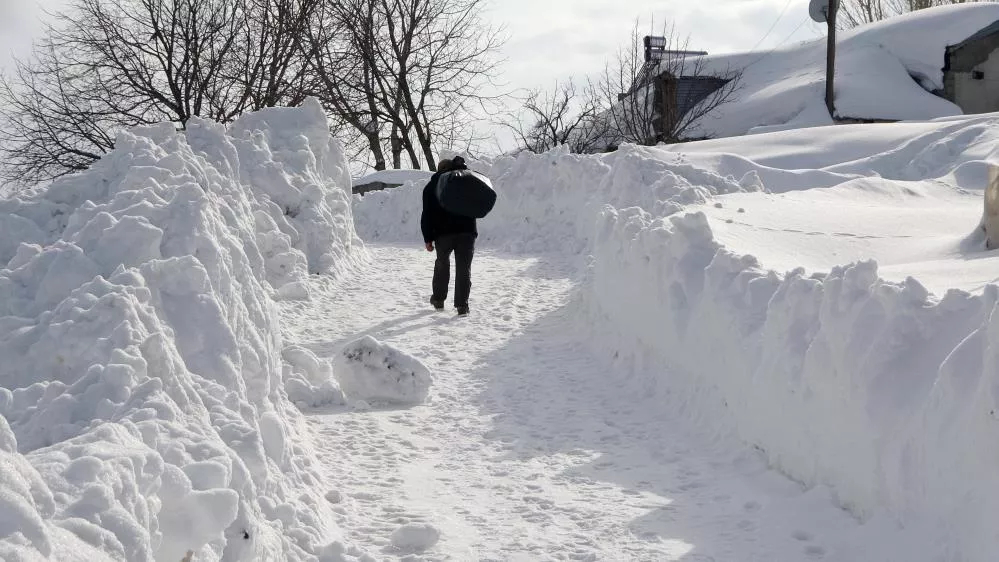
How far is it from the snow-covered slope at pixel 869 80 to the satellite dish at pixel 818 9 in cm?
253

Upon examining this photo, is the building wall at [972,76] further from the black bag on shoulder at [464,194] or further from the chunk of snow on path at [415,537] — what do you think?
the chunk of snow on path at [415,537]

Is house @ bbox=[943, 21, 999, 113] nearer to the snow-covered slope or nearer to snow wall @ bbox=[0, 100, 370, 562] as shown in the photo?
the snow-covered slope

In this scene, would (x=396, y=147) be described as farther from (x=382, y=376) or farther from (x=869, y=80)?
(x=382, y=376)

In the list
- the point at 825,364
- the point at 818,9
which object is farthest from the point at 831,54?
the point at 825,364

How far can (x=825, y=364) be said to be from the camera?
5316 mm

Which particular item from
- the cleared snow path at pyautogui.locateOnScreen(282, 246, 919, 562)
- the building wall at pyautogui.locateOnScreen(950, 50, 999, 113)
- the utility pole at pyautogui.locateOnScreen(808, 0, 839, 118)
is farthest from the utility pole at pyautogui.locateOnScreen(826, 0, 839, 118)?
the cleared snow path at pyautogui.locateOnScreen(282, 246, 919, 562)

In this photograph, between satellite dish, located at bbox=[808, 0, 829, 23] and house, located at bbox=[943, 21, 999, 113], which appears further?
house, located at bbox=[943, 21, 999, 113]

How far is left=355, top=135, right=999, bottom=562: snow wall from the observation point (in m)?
4.14

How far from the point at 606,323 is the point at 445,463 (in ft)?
11.8

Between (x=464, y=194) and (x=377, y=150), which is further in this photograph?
(x=377, y=150)

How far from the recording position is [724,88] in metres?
39.9

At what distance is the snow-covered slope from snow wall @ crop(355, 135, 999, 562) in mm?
25242

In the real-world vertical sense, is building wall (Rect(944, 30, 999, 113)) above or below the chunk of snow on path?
above

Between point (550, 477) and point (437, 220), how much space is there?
17.9 feet
